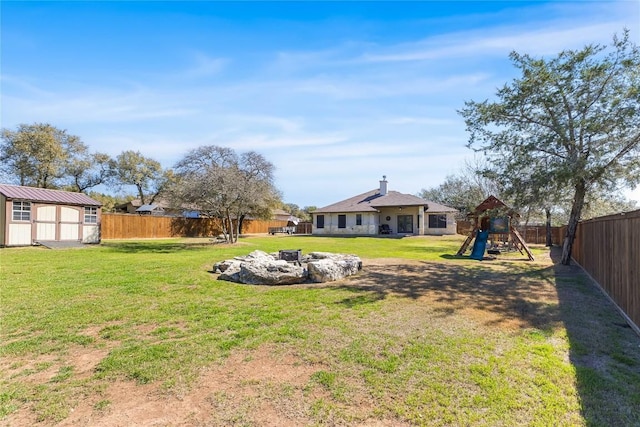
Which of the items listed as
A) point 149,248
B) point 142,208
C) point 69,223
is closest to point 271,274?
point 149,248

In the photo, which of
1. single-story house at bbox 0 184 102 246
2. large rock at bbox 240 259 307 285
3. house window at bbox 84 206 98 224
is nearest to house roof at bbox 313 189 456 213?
house window at bbox 84 206 98 224

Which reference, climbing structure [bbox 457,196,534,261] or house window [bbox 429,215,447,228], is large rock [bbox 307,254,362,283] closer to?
climbing structure [bbox 457,196,534,261]

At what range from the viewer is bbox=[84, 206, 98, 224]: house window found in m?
19.2

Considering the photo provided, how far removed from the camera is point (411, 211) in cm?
3002

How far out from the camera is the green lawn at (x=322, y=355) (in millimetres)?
2785

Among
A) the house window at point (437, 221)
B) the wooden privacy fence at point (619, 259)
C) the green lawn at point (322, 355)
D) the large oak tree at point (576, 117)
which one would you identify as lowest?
the green lawn at point (322, 355)

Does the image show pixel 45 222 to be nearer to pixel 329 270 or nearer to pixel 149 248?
pixel 149 248

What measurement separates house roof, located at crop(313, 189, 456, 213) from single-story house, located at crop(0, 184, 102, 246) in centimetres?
1933

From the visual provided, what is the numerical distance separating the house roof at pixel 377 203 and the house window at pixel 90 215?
18.8m

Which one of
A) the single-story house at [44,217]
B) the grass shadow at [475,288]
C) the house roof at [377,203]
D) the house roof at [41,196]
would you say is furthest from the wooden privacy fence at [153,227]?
the grass shadow at [475,288]

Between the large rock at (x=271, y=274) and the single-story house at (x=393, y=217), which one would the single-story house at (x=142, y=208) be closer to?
the single-story house at (x=393, y=217)

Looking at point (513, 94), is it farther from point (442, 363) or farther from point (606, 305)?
point (442, 363)

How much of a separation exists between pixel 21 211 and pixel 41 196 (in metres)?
1.25

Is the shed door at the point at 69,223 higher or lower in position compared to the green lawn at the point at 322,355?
higher
